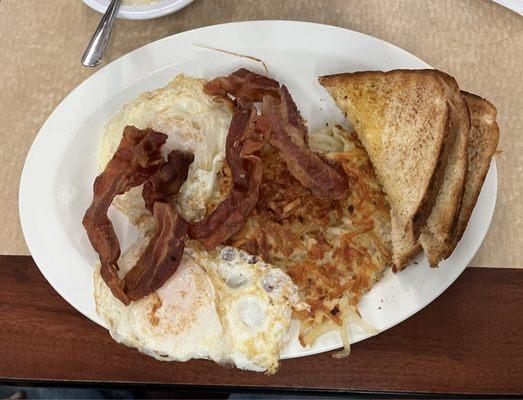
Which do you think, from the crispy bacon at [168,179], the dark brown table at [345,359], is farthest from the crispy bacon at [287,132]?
the dark brown table at [345,359]

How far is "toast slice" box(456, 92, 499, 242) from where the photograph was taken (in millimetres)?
1701

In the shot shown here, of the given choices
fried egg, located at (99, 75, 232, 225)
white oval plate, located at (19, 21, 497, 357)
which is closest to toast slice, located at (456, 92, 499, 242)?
white oval plate, located at (19, 21, 497, 357)

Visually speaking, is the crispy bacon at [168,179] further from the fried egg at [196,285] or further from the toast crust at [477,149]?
the toast crust at [477,149]

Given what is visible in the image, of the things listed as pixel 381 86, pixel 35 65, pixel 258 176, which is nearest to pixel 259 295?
pixel 258 176

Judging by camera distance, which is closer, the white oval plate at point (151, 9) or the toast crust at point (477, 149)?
the toast crust at point (477, 149)

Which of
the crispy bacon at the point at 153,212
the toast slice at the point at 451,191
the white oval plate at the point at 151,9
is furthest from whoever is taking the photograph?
the white oval plate at the point at 151,9

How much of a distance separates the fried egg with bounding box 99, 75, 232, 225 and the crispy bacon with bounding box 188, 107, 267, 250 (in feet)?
0.20

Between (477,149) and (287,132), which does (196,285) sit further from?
(477,149)

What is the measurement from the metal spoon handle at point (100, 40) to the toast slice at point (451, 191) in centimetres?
106

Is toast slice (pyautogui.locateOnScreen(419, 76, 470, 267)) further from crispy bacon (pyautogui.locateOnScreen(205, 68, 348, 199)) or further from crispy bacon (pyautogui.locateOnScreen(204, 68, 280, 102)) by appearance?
crispy bacon (pyautogui.locateOnScreen(204, 68, 280, 102))

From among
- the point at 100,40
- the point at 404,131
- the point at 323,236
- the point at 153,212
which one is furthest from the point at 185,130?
the point at 404,131

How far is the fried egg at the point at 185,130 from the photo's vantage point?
6.03ft

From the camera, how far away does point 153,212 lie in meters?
1.83

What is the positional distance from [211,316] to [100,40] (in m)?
0.95
